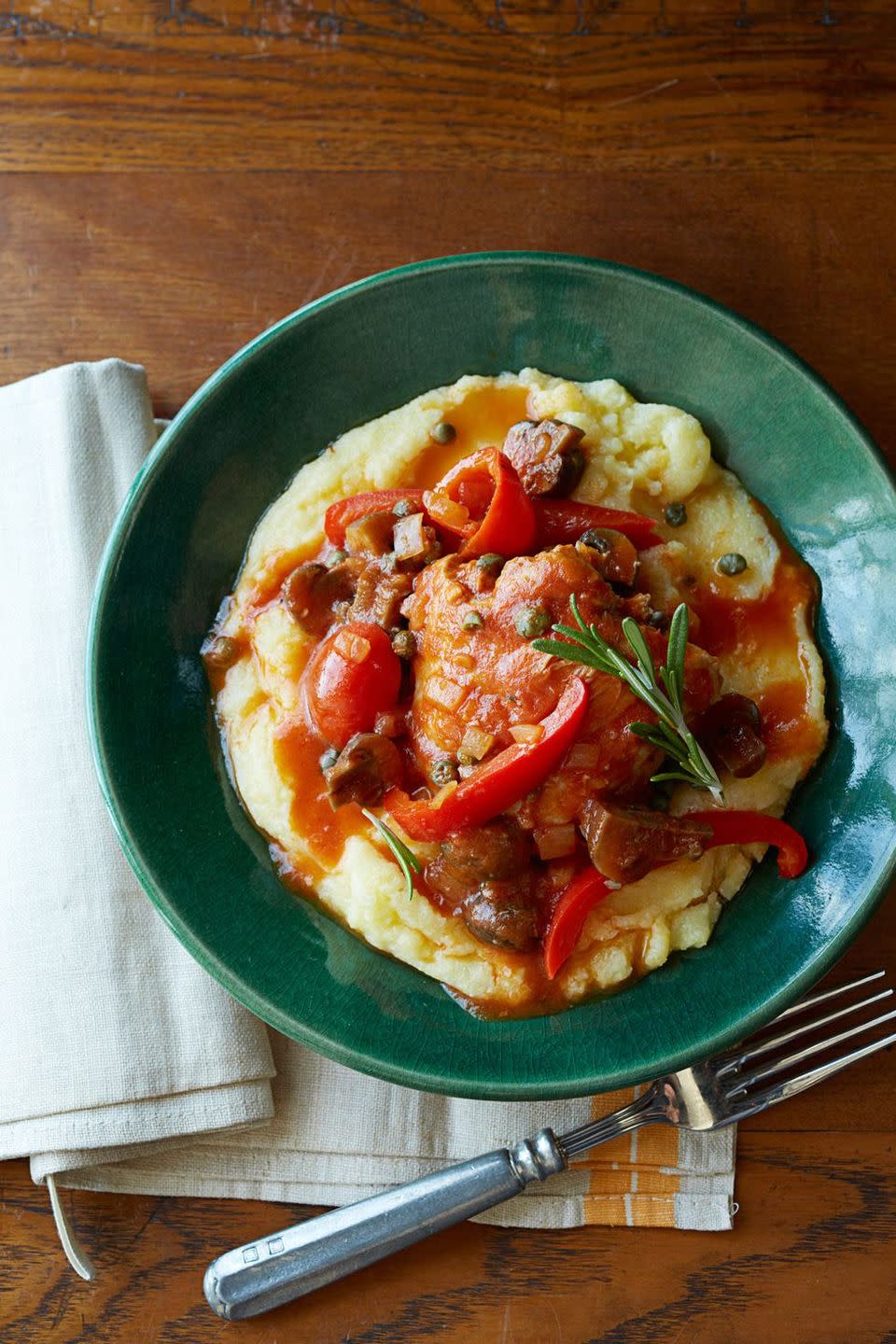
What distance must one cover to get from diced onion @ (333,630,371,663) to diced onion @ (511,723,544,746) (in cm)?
70

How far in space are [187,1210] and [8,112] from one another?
5.31m

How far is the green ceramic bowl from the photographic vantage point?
4.70 m

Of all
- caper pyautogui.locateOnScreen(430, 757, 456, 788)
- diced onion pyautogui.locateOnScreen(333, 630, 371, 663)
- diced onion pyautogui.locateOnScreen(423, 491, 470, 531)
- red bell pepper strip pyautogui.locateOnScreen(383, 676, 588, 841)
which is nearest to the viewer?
red bell pepper strip pyautogui.locateOnScreen(383, 676, 588, 841)

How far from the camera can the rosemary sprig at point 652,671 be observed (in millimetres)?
4191

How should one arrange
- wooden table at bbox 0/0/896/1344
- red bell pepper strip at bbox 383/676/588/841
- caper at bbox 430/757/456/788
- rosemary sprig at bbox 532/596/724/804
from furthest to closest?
1. wooden table at bbox 0/0/896/1344
2. caper at bbox 430/757/456/788
3. red bell pepper strip at bbox 383/676/588/841
4. rosemary sprig at bbox 532/596/724/804

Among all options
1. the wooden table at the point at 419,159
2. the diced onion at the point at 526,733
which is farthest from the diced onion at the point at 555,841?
the wooden table at the point at 419,159

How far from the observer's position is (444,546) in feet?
16.4

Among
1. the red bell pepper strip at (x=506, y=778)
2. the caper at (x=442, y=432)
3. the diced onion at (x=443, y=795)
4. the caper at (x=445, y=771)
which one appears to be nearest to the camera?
the red bell pepper strip at (x=506, y=778)

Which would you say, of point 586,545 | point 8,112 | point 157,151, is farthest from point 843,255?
point 8,112

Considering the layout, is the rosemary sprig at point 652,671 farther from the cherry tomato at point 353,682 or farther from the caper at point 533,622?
the cherry tomato at point 353,682

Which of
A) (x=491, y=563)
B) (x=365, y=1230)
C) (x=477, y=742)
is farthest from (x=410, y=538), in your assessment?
(x=365, y=1230)

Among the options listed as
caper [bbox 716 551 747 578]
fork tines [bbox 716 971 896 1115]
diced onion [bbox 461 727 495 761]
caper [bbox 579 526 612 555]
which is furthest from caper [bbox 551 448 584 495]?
fork tines [bbox 716 971 896 1115]

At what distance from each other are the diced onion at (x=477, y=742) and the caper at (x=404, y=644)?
0.46 meters

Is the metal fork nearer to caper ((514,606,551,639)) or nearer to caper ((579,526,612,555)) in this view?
caper ((514,606,551,639))
